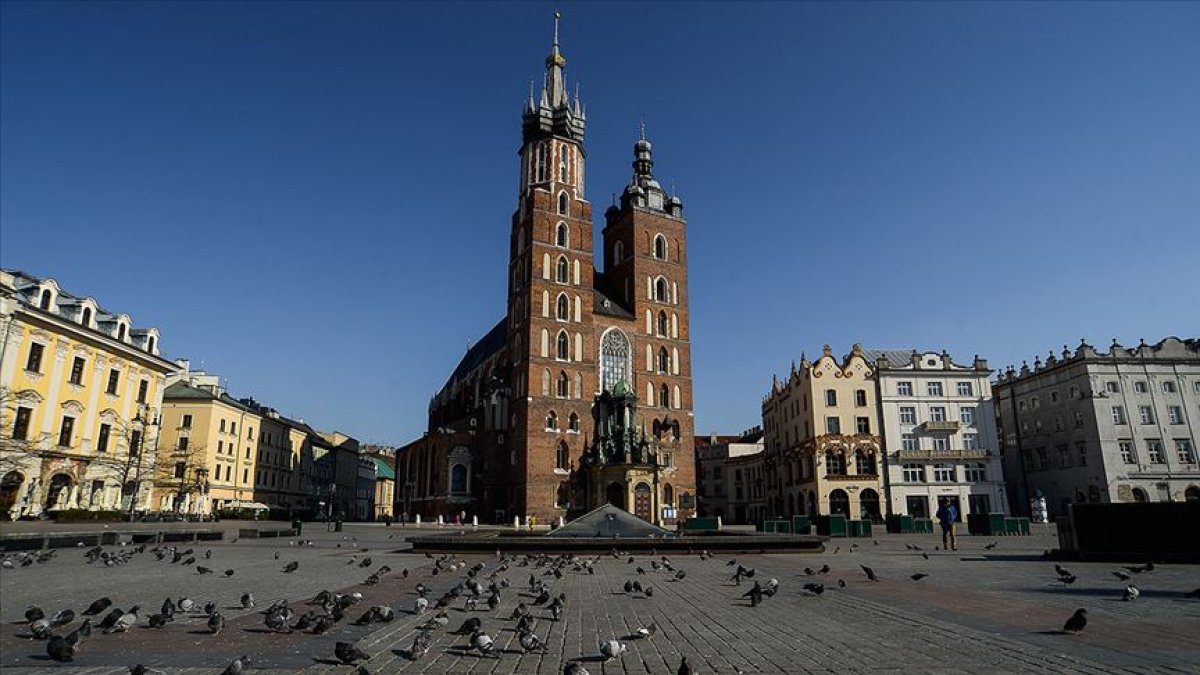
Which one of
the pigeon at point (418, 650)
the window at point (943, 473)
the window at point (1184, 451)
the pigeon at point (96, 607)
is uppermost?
the window at point (1184, 451)

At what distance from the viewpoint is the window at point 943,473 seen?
53.6 m

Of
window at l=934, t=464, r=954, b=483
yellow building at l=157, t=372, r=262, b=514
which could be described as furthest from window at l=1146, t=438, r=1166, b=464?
yellow building at l=157, t=372, r=262, b=514

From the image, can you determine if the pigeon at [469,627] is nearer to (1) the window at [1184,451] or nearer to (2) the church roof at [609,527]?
(2) the church roof at [609,527]

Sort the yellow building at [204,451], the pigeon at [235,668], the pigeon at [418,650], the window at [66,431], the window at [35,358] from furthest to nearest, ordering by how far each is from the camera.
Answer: the yellow building at [204,451], the window at [66,431], the window at [35,358], the pigeon at [418,650], the pigeon at [235,668]

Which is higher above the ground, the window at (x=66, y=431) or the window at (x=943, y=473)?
the window at (x=66, y=431)

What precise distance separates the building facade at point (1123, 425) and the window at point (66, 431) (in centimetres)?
6400

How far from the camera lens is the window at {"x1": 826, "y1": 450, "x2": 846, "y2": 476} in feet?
177

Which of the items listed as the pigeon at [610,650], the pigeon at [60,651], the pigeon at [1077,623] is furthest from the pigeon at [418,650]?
the pigeon at [1077,623]

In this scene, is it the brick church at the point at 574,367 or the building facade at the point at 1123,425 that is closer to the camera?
the building facade at the point at 1123,425

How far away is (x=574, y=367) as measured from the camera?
5853 cm

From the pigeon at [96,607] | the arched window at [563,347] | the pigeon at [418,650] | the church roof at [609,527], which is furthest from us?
the arched window at [563,347]

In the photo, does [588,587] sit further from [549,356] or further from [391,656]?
[549,356]

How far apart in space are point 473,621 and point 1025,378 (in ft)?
214

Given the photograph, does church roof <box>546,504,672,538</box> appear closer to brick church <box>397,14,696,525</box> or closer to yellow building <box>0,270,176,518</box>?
brick church <box>397,14,696,525</box>
